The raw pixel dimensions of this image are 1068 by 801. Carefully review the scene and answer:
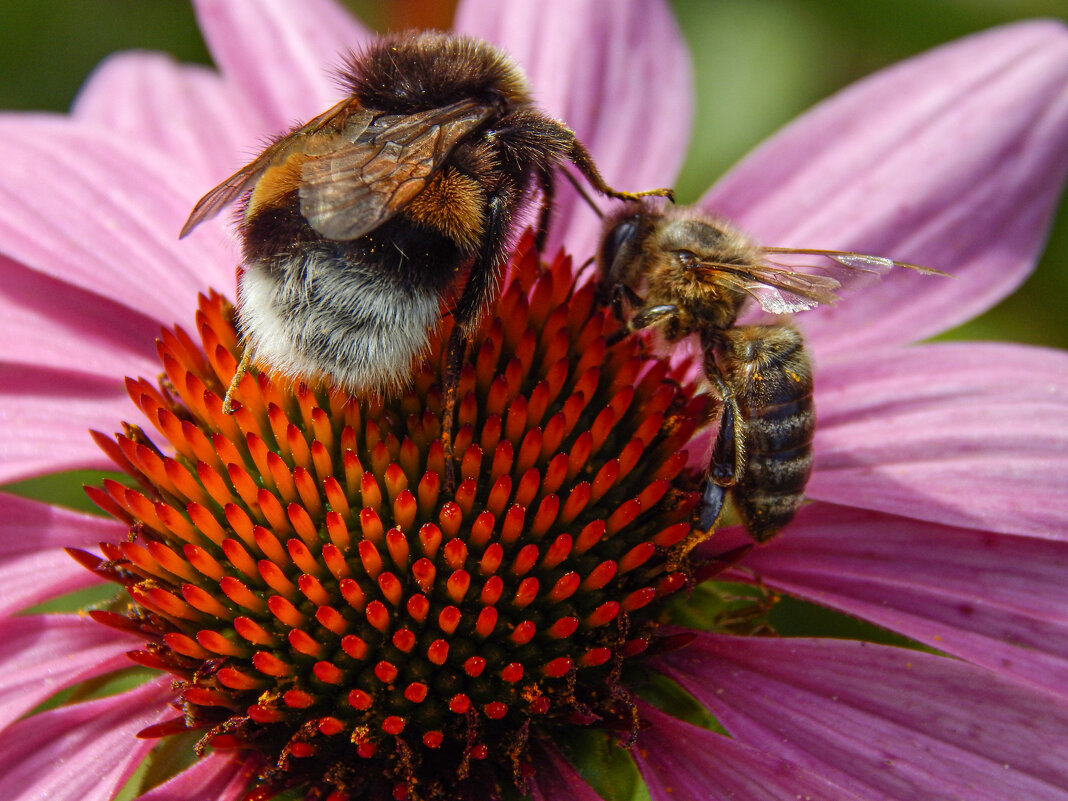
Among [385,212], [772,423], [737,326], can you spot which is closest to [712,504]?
[772,423]

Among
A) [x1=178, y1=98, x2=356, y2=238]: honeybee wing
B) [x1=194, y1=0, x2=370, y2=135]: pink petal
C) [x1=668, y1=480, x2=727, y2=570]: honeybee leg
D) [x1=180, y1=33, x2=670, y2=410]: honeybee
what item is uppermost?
[x1=194, y1=0, x2=370, y2=135]: pink petal

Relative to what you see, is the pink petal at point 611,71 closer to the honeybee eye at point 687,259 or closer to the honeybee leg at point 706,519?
the honeybee eye at point 687,259

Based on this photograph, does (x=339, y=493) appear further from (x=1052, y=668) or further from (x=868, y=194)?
(x=868, y=194)

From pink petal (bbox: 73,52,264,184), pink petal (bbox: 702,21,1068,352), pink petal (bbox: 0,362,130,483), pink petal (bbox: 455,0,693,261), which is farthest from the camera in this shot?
pink petal (bbox: 73,52,264,184)

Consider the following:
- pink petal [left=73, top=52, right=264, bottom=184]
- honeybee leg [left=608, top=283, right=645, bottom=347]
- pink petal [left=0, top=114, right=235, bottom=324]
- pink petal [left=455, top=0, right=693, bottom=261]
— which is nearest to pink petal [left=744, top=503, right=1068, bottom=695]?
honeybee leg [left=608, top=283, right=645, bottom=347]

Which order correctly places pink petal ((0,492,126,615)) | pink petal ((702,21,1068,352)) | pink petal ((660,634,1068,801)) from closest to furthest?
pink petal ((660,634,1068,801)), pink petal ((0,492,126,615)), pink petal ((702,21,1068,352))

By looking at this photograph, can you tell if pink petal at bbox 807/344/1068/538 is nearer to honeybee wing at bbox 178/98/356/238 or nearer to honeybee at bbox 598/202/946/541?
honeybee at bbox 598/202/946/541
